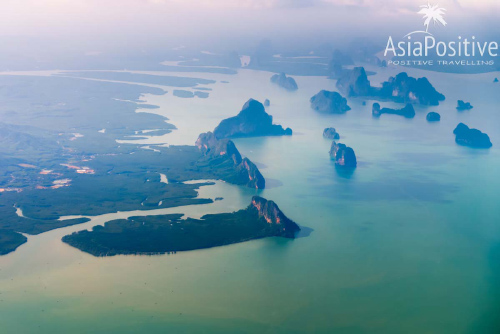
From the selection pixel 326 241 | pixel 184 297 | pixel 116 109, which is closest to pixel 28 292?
pixel 184 297

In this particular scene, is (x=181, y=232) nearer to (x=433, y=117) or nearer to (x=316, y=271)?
(x=316, y=271)

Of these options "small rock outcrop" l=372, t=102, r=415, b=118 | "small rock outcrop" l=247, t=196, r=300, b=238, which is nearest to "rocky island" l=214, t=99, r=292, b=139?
"small rock outcrop" l=372, t=102, r=415, b=118

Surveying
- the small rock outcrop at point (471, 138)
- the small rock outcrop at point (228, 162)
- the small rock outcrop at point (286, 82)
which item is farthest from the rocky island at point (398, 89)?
the small rock outcrop at point (228, 162)

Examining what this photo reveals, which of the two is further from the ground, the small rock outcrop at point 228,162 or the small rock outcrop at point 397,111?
the small rock outcrop at point 397,111

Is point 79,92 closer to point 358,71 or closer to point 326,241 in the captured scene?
point 358,71

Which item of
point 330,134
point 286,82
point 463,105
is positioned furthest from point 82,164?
point 286,82

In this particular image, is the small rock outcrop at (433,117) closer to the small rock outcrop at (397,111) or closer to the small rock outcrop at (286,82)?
the small rock outcrop at (397,111)

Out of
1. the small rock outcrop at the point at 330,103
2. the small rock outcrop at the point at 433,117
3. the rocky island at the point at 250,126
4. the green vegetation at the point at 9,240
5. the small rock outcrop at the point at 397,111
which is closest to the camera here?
the green vegetation at the point at 9,240
